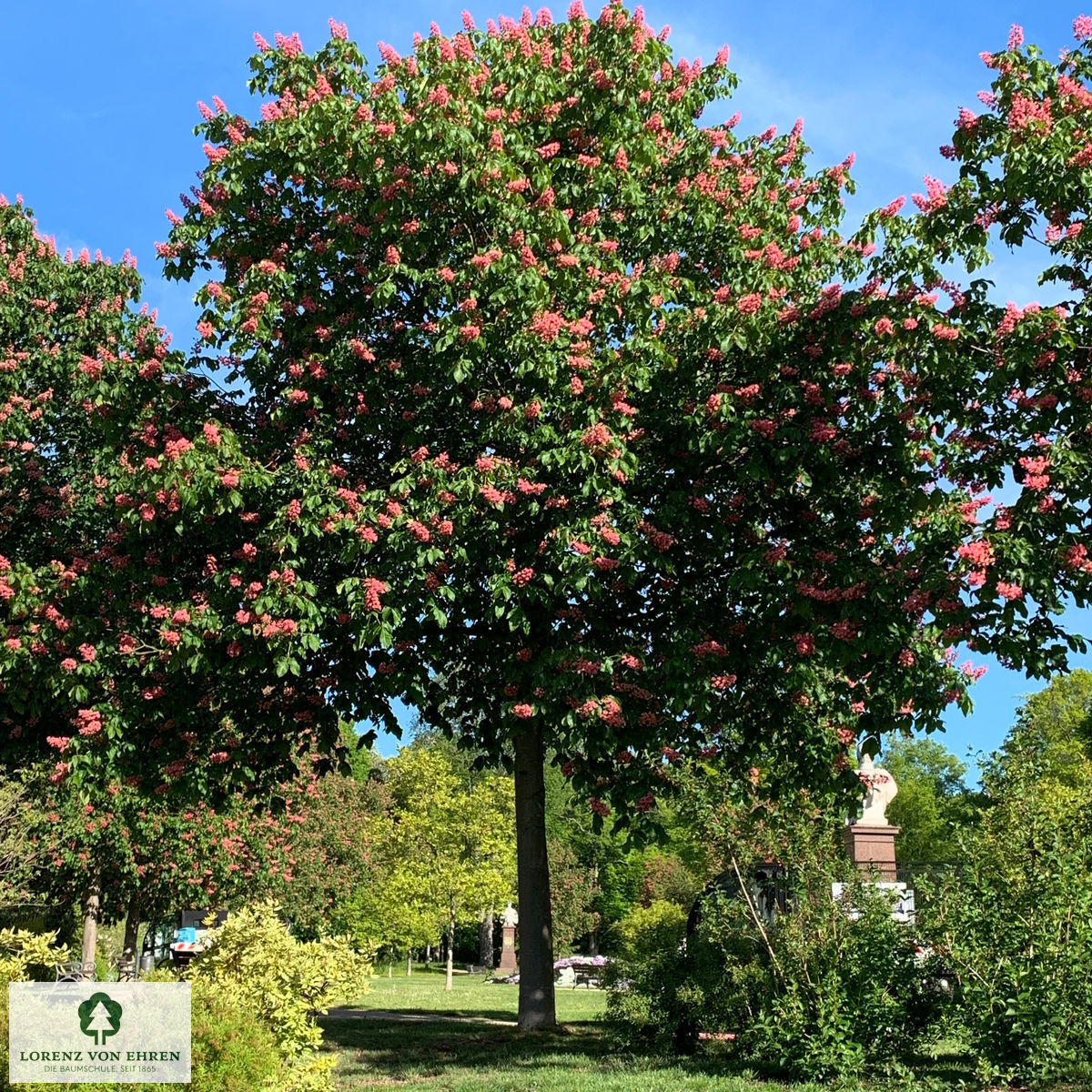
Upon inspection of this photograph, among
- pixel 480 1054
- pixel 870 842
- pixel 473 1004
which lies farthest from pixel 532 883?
pixel 473 1004

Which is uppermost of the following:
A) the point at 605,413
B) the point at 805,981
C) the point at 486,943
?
the point at 605,413

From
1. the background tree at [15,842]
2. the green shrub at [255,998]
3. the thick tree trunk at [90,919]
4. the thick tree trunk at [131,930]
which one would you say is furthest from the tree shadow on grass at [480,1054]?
the thick tree trunk at [131,930]

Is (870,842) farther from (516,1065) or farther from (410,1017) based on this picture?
(410,1017)

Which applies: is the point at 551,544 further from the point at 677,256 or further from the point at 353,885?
the point at 353,885

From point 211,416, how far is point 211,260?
2.34 m

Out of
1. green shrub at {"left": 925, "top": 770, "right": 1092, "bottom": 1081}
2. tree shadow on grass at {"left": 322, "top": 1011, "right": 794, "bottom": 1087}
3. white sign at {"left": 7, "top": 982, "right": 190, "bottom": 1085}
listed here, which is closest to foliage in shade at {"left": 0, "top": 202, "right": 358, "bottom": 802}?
tree shadow on grass at {"left": 322, "top": 1011, "right": 794, "bottom": 1087}

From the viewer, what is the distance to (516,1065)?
1423 cm

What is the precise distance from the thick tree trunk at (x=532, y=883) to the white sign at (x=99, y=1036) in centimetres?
792

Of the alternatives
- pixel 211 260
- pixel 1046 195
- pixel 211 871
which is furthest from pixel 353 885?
pixel 1046 195

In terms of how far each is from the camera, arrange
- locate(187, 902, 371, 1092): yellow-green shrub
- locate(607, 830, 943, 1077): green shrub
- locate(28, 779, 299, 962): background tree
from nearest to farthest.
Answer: locate(187, 902, 371, 1092): yellow-green shrub, locate(607, 830, 943, 1077): green shrub, locate(28, 779, 299, 962): background tree

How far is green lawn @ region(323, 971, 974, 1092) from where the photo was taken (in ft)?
39.7

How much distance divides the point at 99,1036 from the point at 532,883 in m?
8.54

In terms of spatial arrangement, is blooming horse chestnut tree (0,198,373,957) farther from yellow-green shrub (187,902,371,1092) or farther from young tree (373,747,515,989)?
→ young tree (373,747,515,989)

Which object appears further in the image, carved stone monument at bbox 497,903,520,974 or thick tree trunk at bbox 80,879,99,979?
carved stone monument at bbox 497,903,520,974
